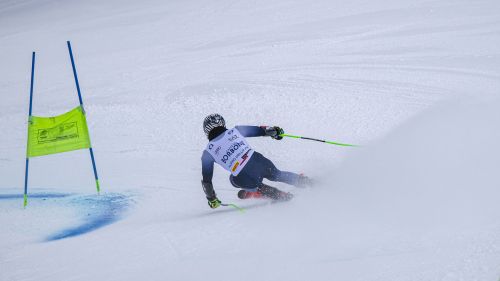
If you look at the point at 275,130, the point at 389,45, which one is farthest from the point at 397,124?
the point at 389,45

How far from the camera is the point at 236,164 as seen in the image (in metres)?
5.29

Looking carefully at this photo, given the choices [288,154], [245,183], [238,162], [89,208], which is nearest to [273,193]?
[245,183]

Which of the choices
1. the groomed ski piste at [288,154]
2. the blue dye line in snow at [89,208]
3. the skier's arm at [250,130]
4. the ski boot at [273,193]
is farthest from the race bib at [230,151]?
the blue dye line in snow at [89,208]

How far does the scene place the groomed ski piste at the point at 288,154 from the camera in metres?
4.06

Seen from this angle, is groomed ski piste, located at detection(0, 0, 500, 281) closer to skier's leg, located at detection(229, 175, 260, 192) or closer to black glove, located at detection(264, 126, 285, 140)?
skier's leg, located at detection(229, 175, 260, 192)

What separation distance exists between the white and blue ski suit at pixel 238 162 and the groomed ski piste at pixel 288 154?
35cm

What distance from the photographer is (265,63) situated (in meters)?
11.1

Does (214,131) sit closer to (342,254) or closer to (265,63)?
(342,254)

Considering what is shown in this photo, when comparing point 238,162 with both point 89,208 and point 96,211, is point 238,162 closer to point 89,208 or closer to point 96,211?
point 96,211

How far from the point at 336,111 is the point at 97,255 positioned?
15.3ft

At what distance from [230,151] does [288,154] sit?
1892 mm

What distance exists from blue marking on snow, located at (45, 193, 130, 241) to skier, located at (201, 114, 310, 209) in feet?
5.80

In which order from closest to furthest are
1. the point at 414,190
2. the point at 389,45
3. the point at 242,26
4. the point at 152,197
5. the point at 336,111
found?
the point at 414,190 → the point at 152,197 → the point at 336,111 → the point at 389,45 → the point at 242,26

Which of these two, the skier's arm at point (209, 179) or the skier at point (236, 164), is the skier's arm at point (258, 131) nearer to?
the skier at point (236, 164)
